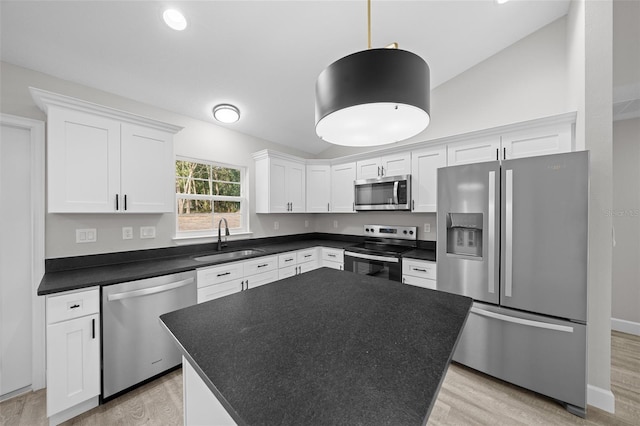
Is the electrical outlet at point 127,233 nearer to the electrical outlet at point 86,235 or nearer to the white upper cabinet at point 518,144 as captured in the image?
the electrical outlet at point 86,235

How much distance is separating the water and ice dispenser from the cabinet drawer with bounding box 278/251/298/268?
1.86 m

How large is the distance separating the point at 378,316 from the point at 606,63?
8.02ft

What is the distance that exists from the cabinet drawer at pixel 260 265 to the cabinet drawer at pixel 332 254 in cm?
80

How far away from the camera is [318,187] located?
12.9 feet

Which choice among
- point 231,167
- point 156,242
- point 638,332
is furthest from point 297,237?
point 638,332

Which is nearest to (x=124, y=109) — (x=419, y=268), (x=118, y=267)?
(x=118, y=267)

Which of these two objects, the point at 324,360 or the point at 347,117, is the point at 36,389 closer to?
the point at 324,360

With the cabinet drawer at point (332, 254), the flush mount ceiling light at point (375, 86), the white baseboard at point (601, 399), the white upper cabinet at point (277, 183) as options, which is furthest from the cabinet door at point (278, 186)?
the white baseboard at point (601, 399)

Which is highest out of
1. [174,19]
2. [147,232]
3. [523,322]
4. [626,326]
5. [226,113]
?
[174,19]

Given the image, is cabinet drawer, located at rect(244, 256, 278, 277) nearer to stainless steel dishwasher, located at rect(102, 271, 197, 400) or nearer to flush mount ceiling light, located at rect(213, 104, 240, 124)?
stainless steel dishwasher, located at rect(102, 271, 197, 400)

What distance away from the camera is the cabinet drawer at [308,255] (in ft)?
11.2

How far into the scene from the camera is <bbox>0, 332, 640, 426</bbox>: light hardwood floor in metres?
1.67

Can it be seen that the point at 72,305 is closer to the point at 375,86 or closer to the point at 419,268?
the point at 375,86

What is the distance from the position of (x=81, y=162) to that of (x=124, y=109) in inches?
29.0
